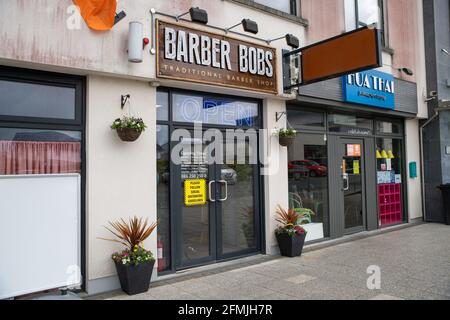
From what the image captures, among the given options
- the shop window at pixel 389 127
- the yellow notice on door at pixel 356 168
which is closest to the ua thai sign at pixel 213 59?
the yellow notice on door at pixel 356 168

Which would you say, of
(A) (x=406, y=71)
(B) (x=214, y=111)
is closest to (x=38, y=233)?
(B) (x=214, y=111)

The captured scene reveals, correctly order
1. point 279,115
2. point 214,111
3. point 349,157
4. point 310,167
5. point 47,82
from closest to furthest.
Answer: point 47,82 → point 214,111 → point 279,115 → point 310,167 → point 349,157

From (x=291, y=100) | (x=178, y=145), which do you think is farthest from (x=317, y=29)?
(x=178, y=145)

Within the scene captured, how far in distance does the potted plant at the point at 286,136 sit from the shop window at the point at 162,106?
6.94 feet

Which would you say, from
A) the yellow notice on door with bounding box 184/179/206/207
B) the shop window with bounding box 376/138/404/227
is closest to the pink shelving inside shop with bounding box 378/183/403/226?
the shop window with bounding box 376/138/404/227

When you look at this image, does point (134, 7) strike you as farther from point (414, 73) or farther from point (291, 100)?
point (414, 73)

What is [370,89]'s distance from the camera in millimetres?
7945

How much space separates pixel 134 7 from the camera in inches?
189

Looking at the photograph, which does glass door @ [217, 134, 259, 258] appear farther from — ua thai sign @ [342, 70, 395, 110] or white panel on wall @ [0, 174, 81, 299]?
white panel on wall @ [0, 174, 81, 299]

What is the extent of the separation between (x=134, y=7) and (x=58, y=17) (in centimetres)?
100

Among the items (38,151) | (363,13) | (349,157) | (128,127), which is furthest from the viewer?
(363,13)

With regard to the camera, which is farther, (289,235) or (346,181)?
(346,181)

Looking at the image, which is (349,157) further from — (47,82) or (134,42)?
(47,82)

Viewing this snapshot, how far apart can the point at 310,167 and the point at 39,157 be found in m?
4.94
